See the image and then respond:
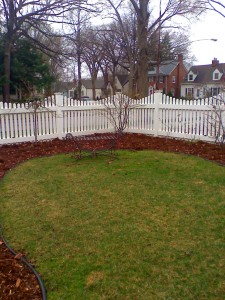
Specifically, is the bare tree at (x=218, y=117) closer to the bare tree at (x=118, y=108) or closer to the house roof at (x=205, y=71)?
the bare tree at (x=118, y=108)

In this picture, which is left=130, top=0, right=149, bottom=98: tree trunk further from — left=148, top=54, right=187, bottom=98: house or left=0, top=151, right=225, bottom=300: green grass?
left=148, top=54, right=187, bottom=98: house

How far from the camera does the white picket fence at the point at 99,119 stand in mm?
8703

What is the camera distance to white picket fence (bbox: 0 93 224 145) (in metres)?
8.70

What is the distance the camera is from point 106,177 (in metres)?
5.59

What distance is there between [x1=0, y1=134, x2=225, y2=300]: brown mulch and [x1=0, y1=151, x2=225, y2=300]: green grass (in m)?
0.15

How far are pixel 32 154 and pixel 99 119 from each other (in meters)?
3.63

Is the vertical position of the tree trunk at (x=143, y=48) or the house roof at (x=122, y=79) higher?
the house roof at (x=122, y=79)

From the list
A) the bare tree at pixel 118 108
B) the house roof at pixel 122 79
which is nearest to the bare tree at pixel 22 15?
the bare tree at pixel 118 108

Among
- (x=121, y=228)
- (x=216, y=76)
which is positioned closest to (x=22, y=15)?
(x=121, y=228)

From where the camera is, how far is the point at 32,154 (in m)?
7.73

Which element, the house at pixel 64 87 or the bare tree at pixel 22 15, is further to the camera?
the house at pixel 64 87

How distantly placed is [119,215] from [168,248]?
974 mm

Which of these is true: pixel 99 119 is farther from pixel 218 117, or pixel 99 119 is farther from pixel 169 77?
pixel 169 77

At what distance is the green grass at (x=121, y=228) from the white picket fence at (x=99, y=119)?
2.90 meters
